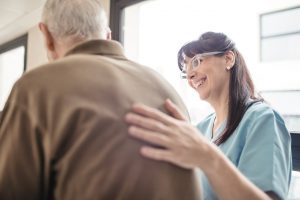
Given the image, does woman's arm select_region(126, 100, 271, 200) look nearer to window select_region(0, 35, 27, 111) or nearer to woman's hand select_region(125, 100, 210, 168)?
woman's hand select_region(125, 100, 210, 168)

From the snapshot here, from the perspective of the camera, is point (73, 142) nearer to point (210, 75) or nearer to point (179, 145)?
point (179, 145)

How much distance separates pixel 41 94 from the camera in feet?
2.27

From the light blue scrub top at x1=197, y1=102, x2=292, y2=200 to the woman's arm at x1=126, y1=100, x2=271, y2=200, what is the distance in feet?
0.58

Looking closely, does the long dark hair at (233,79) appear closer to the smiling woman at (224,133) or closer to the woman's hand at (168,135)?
the smiling woman at (224,133)

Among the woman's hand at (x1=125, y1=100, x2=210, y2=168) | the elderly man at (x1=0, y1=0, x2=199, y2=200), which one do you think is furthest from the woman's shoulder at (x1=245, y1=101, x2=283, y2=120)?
the elderly man at (x1=0, y1=0, x2=199, y2=200)

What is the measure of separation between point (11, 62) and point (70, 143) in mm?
4647

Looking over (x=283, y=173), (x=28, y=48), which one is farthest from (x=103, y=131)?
(x=28, y=48)

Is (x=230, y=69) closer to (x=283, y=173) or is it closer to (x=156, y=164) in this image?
(x=283, y=173)

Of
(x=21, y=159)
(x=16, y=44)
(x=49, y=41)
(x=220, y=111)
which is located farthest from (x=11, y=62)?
(x=21, y=159)

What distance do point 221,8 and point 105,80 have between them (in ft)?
5.49

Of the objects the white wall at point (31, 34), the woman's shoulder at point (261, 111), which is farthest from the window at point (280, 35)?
the white wall at point (31, 34)

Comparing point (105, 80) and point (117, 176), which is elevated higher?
point (105, 80)

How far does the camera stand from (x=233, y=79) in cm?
140

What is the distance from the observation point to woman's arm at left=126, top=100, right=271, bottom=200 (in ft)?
2.41
